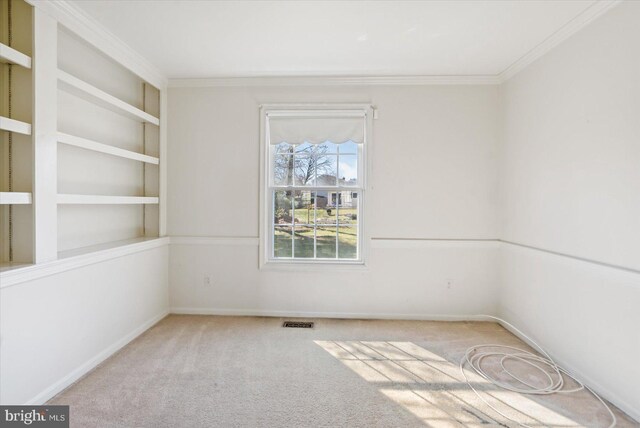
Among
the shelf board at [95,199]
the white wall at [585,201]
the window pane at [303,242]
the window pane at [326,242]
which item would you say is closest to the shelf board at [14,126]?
the shelf board at [95,199]

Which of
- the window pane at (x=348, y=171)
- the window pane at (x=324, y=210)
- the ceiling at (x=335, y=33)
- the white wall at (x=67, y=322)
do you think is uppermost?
the ceiling at (x=335, y=33)

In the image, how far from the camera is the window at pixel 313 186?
3.55m

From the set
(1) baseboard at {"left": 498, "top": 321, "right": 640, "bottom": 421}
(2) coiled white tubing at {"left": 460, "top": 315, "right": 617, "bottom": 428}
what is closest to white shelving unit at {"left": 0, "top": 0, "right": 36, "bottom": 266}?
(2) coiled white tubing at {"left": 460, "top": 315, "right": 617, "bottom": 428}

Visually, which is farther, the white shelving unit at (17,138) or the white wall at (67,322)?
the white shelving unit at (17,138)

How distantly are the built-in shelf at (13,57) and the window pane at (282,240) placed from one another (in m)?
2.42

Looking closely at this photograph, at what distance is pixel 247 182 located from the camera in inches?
141

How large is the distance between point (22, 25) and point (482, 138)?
3942 millimetres

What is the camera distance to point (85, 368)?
2381 mm

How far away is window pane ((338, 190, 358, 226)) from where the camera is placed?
363 centimetres

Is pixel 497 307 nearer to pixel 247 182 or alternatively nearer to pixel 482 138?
pixel 482 138

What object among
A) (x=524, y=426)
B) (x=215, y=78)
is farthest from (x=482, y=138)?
(x=215, y=78)

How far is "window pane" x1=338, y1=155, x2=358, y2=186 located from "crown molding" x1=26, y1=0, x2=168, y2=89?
215cm

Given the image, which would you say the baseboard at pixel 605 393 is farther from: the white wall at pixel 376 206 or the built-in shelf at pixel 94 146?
the built-in shelf at pixel 94 146

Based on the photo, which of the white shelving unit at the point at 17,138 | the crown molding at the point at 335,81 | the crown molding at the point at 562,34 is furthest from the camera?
the crown molding at the point at 335,81
